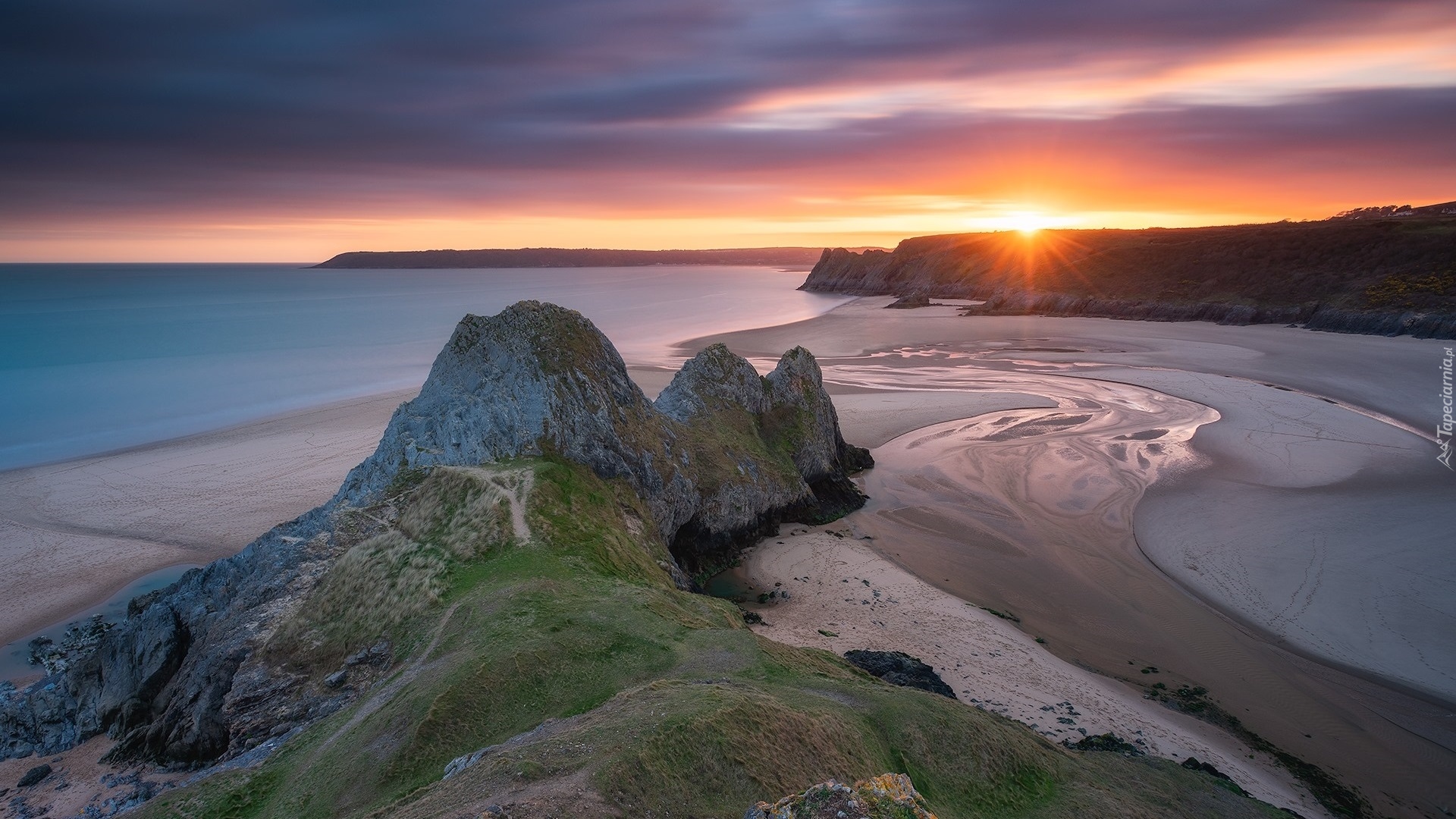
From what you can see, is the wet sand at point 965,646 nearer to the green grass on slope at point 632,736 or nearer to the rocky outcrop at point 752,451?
the rocky outcrop at point 752,451

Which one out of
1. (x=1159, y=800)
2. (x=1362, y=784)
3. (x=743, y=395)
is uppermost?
(x=743, y=395)

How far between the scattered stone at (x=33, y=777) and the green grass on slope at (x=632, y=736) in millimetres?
6535

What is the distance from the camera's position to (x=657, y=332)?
103000 millimetres

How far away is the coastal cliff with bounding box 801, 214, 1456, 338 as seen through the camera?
2945 inches

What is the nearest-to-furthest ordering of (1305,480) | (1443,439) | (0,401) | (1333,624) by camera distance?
(1333,624) → (1305,480) → (1443,439) → (0,401)

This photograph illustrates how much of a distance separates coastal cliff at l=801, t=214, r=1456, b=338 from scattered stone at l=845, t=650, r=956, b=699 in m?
78.6

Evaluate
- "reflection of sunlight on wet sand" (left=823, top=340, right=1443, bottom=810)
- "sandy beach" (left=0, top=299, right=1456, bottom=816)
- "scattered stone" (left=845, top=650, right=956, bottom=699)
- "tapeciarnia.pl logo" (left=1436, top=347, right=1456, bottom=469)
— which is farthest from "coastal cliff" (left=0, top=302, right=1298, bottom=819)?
"tapeciarnia.pl logo" (left=1436, top=347, right=1456, bottom=469)

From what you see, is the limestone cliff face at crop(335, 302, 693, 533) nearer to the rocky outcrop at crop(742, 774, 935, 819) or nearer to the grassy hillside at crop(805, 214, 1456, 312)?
the rocky outcrop at crop(742, 774, 935, 819)

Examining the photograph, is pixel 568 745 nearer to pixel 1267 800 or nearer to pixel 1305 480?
pixel 1267 800

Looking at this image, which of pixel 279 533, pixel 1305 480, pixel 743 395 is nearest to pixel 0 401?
pixel 279 533

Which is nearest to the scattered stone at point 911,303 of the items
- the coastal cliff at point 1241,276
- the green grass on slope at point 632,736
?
the coastal cliff at point 1241,276

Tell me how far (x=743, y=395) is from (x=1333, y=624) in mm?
22009

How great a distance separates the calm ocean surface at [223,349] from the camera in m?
52.4

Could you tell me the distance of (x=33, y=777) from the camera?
51.2 ft
